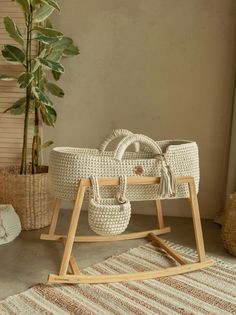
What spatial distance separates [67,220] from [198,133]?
99cm

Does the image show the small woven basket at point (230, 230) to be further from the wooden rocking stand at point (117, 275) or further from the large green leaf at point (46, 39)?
the large green leaf at point (46, 39)

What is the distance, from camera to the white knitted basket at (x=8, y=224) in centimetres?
191

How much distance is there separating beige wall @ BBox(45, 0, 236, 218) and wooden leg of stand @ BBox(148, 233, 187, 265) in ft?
1.71

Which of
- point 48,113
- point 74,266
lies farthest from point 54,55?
point 74,266

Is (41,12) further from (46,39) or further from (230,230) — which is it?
(230,230)

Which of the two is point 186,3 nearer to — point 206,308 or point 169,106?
point 169,106

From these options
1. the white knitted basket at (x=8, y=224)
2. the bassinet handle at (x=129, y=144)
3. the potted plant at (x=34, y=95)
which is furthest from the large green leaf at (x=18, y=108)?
the bassinet handle at (x=129, y=144)

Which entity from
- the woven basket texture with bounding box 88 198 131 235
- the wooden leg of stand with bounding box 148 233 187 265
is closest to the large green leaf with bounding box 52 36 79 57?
A: the woven basket texture with bounding box 88 198 131 235

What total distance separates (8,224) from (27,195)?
218mm

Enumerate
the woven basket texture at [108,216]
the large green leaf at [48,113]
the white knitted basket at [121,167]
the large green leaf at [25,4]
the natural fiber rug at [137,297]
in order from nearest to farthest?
the natural fiber rug at [137,297]
the woven basket texture at [108,216]
the white knitted basket at [121,167]
the large green leaf at [25,4]
the large green leaf at [48,113]

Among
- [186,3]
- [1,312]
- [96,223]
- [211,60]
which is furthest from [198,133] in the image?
[1,312]

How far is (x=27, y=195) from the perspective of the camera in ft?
6.88

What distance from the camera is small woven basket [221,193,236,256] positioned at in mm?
1786

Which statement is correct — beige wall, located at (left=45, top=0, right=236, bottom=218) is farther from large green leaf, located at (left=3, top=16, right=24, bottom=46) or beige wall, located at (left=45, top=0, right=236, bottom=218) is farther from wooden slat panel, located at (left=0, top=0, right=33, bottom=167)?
large green leaf, located at (left=3, top=16, right=24, bottom=46)
